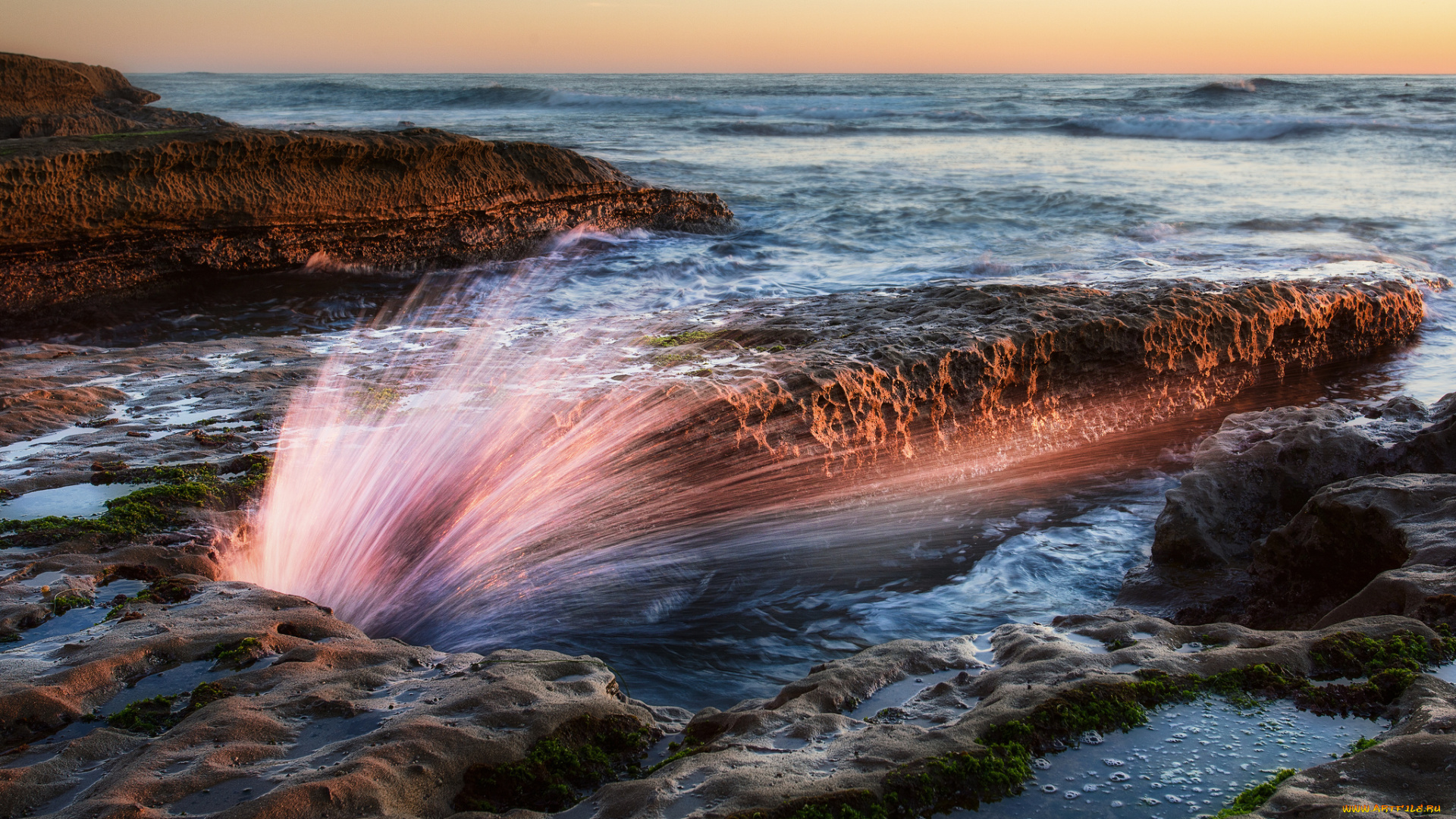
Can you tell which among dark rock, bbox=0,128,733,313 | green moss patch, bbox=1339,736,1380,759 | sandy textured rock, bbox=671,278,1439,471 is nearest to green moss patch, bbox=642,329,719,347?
sandy textured rock, bbox=671,278,1439,471

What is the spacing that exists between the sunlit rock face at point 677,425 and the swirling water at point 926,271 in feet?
0.20

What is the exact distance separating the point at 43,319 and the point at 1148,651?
731 cm

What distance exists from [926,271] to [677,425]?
17.6 ft

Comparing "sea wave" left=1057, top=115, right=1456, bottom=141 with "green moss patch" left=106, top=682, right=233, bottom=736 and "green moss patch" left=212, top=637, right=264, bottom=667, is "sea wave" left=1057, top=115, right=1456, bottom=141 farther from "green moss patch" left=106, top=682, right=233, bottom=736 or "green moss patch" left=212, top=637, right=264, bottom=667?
"green moss patch" left=106, top=682, right=233, bottom=736

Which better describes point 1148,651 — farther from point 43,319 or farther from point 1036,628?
point 43,319

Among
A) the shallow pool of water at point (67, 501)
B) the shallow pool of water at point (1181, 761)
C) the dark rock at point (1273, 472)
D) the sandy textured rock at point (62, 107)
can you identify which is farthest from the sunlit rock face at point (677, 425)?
the sandy textured rock at point (62, 107)

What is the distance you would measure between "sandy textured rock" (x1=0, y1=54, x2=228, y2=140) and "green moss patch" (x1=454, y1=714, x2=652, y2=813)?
1095 centimetres

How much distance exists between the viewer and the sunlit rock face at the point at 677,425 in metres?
3.29

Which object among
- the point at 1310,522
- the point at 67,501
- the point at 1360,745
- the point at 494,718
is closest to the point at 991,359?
the point at 1310,522

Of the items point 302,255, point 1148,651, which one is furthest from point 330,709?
point 302,255

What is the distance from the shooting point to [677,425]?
385cm

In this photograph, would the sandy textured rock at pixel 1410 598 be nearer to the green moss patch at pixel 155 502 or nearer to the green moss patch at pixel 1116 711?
the green moss patch at pixel 1116 711

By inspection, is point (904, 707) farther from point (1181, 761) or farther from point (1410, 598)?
point (1410, 598)

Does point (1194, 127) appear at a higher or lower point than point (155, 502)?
higher
